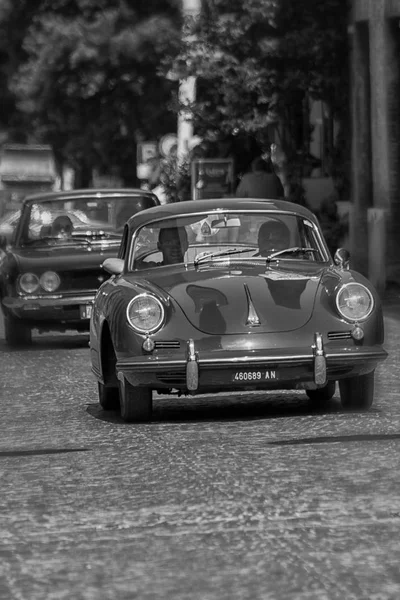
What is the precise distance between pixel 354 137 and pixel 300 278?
57.3ft

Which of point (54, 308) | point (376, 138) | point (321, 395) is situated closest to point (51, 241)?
point (54, 308)

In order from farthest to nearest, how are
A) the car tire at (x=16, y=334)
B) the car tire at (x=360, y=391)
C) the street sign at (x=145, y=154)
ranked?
the street sign at (x=145, y=154)
the car tire at (x=16, y=334)
the car tire at (x=360, y=391)

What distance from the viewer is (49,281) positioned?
57.2 feet

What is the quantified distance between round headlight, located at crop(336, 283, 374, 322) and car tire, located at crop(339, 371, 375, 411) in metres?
0.41

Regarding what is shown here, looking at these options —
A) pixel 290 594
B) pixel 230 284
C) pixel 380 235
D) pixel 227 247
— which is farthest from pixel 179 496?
pixel 380 235

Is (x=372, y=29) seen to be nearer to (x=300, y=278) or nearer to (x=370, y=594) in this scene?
(x=300, y=278)

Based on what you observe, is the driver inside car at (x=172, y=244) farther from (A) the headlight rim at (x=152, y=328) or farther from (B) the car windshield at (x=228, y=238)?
(A) the headlight rim at (x=152, y=328)

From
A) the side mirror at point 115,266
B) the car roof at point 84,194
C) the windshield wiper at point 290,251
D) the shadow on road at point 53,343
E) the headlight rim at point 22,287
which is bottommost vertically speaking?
the shadow on road at point 53,343

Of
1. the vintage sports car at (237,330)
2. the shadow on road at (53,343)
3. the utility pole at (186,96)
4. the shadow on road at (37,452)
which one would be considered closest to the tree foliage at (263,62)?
the utility pole at (186,96)

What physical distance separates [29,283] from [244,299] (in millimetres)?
7148

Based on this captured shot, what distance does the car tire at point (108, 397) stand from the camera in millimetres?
11625

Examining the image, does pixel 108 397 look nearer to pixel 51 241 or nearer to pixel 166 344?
pixel 166 344

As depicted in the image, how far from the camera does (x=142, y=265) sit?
11.7 metres

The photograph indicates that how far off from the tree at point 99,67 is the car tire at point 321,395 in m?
30.0
